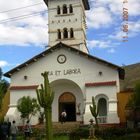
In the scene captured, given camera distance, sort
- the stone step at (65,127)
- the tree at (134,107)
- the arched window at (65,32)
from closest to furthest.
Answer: the tree at (134,107)
the stone step at (65,127)
the arched window at (65,32)

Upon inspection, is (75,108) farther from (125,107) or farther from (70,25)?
(70,25)

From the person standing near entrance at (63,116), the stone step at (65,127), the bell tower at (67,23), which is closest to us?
the stone step at (65,127)

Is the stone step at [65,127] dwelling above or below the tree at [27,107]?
below

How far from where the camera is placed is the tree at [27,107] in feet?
126

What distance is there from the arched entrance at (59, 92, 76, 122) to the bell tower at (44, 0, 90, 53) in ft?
41.1

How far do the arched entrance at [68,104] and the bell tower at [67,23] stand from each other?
41.1 ft

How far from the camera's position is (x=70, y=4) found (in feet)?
191

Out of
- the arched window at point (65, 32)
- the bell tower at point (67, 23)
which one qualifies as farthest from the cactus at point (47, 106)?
the arched window at point (65, 32)

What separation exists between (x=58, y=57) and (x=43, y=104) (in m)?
21.1

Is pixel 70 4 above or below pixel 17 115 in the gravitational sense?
above

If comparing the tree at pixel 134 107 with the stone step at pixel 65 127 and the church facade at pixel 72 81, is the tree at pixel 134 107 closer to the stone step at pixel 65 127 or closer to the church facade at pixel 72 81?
the church facade at pixel 72 81

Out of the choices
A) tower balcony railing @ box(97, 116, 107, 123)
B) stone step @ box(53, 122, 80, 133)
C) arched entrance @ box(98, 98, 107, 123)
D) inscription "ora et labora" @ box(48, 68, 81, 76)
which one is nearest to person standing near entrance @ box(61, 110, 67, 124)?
stone step @ box(53, 122, 80, 133)

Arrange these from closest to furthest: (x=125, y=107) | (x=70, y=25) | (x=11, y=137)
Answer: (x=11, y=137) < (x=125, y=107) < (x=70, y=25)

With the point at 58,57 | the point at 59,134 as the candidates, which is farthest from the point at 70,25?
the point at 59,134
